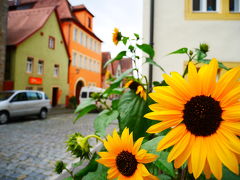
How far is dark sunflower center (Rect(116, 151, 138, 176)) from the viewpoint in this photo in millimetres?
703

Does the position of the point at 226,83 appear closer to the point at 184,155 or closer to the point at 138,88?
the point at 184,155

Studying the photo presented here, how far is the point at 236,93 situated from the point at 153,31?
467cm

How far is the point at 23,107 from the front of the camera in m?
11.2

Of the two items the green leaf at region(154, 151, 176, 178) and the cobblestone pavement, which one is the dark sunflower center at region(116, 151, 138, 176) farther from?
the cobblestone pavement

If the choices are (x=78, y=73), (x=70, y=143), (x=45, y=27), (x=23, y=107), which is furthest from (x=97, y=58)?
(x=70, y=143)

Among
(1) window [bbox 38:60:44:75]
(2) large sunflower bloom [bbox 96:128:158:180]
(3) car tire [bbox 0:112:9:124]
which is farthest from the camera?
(1) window [bbox 38:60:44:75]

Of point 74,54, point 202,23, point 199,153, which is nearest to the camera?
point 199,153

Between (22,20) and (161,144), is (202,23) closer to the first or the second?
(161,144)

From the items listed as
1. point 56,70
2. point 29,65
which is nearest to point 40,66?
point 29,65

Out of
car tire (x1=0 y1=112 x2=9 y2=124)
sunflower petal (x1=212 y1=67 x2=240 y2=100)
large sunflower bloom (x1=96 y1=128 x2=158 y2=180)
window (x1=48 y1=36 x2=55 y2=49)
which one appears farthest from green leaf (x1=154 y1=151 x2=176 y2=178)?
window (x1=48 y1=36 x2=55 y2=49)

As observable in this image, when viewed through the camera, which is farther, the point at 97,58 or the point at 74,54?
the point at 97,58

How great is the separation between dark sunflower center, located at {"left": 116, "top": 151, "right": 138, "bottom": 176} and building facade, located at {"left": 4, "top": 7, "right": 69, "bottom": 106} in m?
16.3

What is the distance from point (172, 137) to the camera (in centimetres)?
57

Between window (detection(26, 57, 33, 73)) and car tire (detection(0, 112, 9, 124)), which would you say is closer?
car tire (detection(0, 112, 9, 124))
